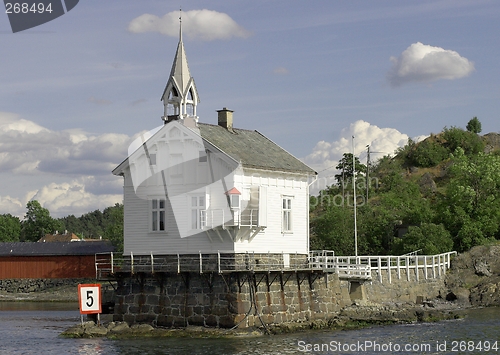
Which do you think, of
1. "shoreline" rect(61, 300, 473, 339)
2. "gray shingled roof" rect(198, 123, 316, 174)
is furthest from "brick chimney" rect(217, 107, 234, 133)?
"shoreline" rect(61, 300, 473, 339)

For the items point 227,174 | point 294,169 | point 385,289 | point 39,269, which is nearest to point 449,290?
point 385,289

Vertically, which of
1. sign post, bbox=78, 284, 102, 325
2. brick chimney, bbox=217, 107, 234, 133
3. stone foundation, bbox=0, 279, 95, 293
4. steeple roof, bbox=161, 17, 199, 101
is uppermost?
steeple roof, bbox=161, 17, 199, 101

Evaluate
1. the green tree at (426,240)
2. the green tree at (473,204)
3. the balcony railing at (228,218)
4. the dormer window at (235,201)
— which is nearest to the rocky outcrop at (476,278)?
the green tree at (426,240)

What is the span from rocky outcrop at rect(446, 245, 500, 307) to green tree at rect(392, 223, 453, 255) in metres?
2.14

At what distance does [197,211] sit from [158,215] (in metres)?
2.11

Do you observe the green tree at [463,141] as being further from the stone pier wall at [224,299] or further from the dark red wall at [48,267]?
the stone pier wall at [224,299]

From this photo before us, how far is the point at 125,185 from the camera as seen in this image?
41500 mm

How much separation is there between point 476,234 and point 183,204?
2954 centimetres

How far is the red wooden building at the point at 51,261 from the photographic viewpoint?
255ft

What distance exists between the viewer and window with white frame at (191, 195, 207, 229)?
39.1 m

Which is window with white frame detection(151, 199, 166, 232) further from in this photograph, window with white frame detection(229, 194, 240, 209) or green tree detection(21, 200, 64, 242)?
green tree detection(21, 200, 64, 242)

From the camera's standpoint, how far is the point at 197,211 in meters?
39.3

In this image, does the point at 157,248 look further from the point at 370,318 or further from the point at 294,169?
the point at 370,318

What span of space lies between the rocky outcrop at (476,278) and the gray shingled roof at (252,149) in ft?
54.4
